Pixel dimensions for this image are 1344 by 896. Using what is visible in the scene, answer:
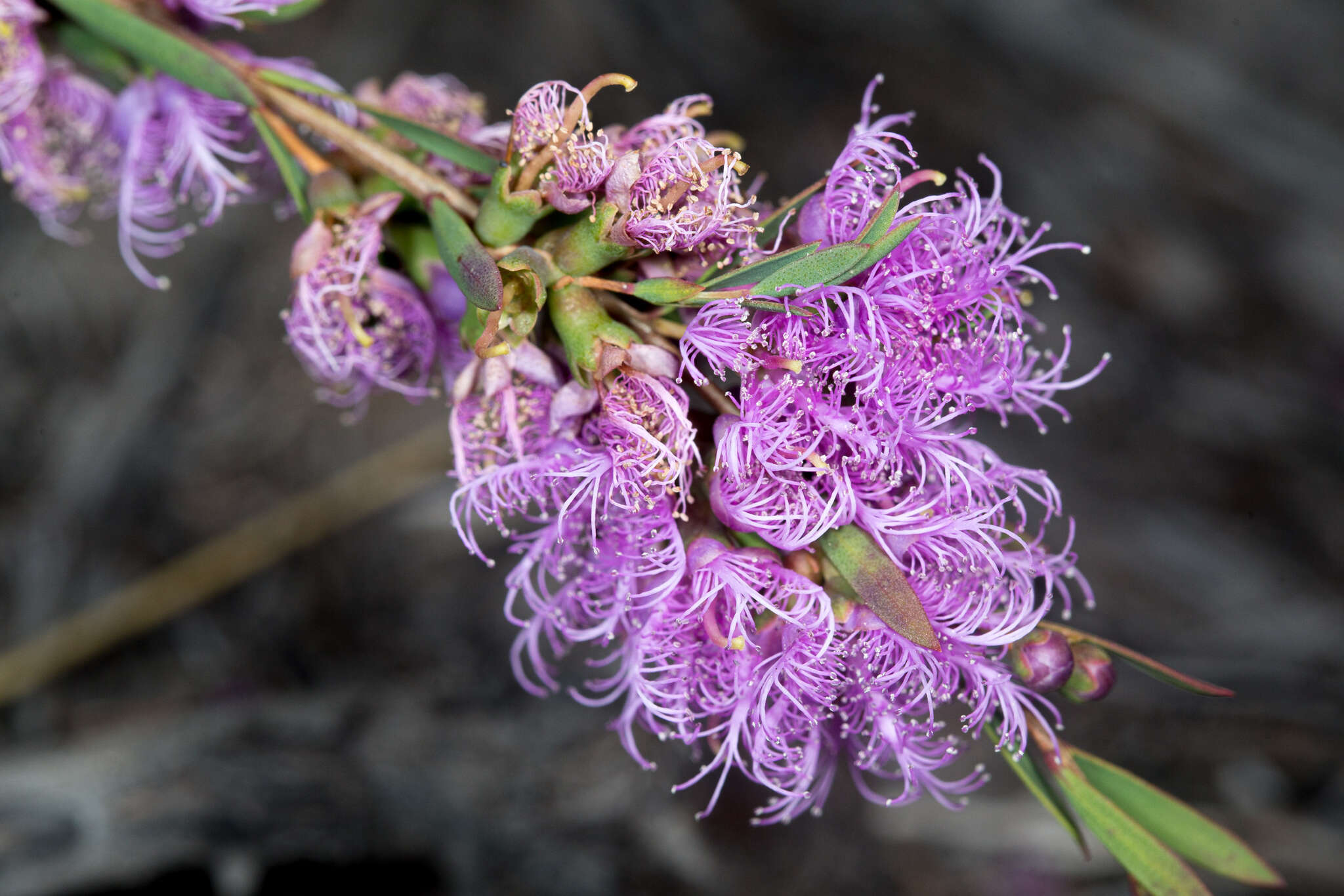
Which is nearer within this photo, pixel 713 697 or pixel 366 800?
pixel 713 697

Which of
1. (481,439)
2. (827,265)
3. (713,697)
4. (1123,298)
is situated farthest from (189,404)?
(1123,298)

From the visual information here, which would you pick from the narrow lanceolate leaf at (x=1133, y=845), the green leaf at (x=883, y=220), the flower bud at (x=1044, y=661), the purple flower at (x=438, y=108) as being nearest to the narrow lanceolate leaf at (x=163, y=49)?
the purple flower at (x=438, y=108)

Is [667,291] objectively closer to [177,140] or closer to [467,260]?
[467,260]

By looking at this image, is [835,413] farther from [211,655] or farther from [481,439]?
[211,655]

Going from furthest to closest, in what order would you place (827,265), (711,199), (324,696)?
(324,696) < (711,199) < (827,265)

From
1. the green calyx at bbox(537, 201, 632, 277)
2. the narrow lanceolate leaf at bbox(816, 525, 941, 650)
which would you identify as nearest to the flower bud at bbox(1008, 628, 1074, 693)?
the narrow lanceolate leaf at bbox(816, 525, 941, 650)

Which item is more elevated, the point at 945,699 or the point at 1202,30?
the point at 1202,30

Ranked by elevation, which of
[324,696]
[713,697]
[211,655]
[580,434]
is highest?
[580,434]
